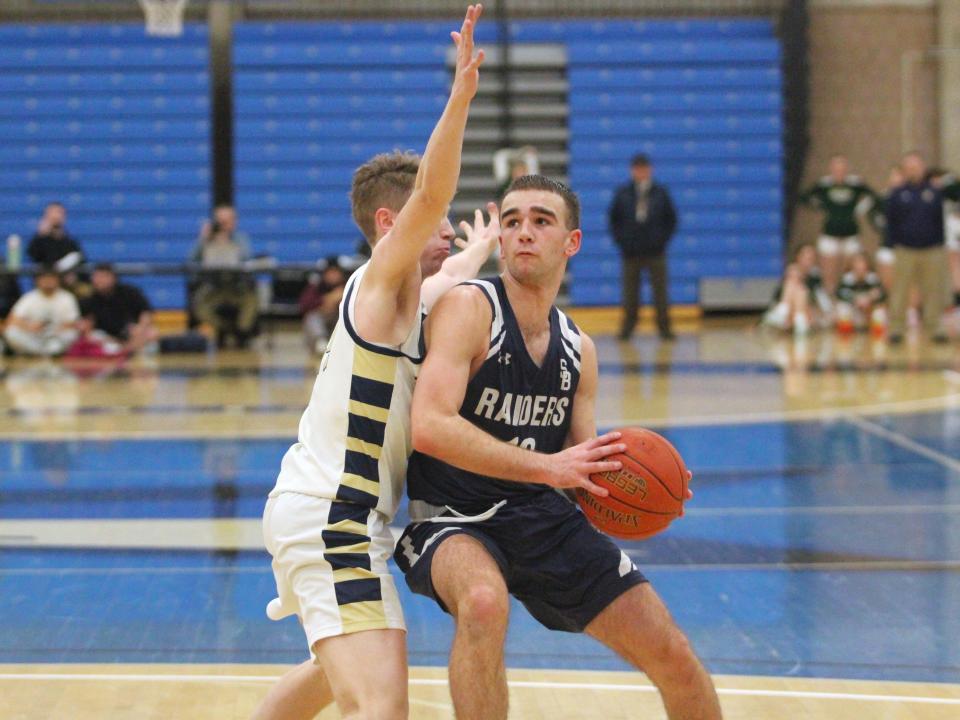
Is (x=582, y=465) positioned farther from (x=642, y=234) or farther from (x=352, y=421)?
(x=642, y=234)

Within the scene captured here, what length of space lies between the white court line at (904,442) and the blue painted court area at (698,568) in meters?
0.04

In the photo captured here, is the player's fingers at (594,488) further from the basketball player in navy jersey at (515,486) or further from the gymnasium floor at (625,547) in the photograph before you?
the gymnasium floor at (625,547)

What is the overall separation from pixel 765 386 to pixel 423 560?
9.02 metres

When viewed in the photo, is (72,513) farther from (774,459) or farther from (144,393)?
(144,393)

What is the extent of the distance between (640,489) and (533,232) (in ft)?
2.36

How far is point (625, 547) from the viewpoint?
663 cm

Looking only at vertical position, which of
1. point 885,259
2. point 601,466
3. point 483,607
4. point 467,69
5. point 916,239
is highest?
point 467,69

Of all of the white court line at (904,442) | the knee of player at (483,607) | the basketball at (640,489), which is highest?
the basketball at (640,489)

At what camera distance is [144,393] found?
12.4 meters

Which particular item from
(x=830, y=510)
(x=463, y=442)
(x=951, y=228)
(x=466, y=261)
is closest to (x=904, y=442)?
(x=830, y=510)

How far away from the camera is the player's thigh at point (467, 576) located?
333 centimetres

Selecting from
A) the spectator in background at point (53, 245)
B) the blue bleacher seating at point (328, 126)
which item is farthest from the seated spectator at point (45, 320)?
the blue bleacher seating at point (328, 126)

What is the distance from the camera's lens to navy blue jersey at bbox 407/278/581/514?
3695 mm

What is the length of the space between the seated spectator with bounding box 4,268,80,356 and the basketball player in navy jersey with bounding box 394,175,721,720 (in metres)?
12.6
